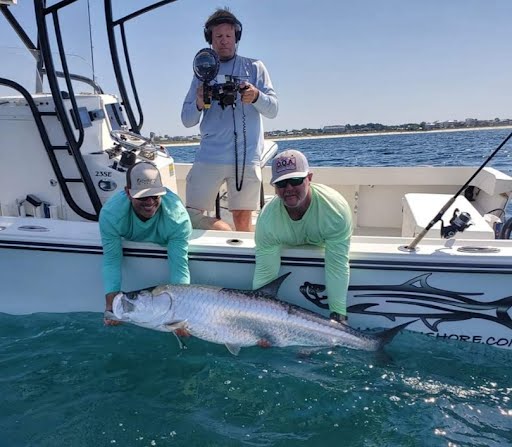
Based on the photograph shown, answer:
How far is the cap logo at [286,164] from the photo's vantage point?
3.54 metres

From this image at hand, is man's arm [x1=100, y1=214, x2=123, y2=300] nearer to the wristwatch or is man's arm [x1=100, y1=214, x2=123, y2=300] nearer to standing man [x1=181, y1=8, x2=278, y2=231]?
standing man [x1=181, y1=8, x2=278, y2=231]

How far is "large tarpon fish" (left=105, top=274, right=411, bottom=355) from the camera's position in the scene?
352cm

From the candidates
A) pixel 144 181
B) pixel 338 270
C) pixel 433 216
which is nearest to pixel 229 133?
pixel 144 181

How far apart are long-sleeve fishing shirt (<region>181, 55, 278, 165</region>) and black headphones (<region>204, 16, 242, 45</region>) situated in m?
0.21

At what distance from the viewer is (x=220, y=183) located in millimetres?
4715

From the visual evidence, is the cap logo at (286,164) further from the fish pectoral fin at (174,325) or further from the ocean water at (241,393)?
the ocean water at (241,393)

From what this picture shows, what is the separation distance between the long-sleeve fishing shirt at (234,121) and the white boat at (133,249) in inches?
26.9

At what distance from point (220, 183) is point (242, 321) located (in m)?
1.63

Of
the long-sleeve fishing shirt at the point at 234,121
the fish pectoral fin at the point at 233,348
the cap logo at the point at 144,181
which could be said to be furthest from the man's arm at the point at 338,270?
the cap logo at the point at 144,181

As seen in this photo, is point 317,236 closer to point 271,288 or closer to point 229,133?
point 271,288

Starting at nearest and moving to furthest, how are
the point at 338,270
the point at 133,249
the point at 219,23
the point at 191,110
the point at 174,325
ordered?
the point at 174,325 < the point at 338,270 < the point at 133,249 < the point at 219,23 < the point at 191,110

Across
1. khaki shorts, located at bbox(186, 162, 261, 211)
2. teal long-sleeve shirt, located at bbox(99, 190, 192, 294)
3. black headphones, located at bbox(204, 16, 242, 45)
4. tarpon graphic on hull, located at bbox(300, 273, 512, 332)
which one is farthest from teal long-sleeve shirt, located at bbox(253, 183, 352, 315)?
black headphones, located at bbox(204, 16, 242, 45)

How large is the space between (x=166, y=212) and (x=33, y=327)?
65.7 inches

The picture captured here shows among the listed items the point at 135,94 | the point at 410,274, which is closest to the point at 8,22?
the point at 135,94
